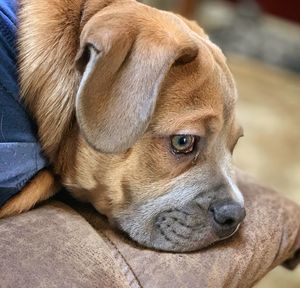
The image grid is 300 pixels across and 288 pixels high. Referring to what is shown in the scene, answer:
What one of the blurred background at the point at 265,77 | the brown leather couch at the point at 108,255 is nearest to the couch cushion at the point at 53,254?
the brown leather couch at the point at 108,255

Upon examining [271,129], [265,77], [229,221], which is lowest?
[265,77]

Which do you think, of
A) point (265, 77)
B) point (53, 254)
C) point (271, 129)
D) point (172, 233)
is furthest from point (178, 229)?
point (265, 77)

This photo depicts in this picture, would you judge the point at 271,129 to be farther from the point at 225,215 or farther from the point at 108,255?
the point at 108,255

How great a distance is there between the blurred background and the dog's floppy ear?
1.19 meters

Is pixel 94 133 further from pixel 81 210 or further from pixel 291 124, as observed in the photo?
pixel 291 124

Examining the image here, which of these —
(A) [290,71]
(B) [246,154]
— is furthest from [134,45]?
(A) [290,71]

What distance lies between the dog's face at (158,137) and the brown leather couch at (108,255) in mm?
43

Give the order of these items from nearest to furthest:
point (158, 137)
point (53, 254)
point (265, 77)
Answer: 1. point (53, 254)
2. point (158, 137)
3. point (265, 77)

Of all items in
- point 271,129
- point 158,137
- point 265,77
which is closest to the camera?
point 158,137

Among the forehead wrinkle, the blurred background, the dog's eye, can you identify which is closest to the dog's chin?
the dog's eye

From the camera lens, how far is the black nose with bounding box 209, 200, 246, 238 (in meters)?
1.28

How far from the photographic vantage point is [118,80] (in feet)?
3.79

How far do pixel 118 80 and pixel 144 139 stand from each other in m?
0.15

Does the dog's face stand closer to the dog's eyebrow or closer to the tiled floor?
the dog's eyebrow
